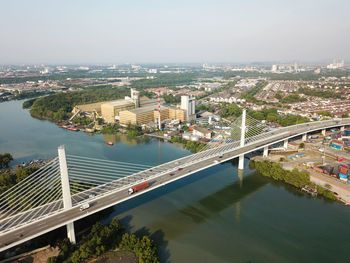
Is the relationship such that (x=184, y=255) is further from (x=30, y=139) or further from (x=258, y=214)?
(x=30, y=139)

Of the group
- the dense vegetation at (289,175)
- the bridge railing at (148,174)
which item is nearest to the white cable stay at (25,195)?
the bridge railing at (148,174)

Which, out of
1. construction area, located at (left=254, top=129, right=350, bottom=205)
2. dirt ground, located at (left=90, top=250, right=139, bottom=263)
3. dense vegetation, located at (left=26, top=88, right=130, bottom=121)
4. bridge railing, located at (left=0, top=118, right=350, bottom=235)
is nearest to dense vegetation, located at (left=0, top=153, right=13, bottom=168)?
bridge railing, located at (left=0, top=118, right=350, bottom=235)

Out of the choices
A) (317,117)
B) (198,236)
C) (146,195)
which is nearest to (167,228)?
(198,236)

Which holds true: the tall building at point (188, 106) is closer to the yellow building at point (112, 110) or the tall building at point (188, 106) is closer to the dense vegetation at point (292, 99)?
the yellow building at point (112, 110)

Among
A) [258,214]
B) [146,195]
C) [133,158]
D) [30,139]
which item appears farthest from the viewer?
[30,139]

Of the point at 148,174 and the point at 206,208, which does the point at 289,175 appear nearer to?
the point at 206,208
